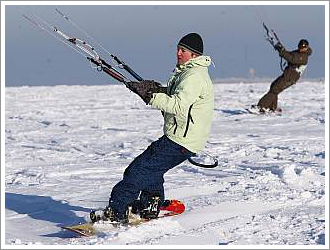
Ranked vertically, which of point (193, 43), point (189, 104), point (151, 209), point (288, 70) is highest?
point (288, 70)

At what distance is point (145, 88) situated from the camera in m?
5.28

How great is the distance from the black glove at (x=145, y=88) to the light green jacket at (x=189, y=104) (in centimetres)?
8

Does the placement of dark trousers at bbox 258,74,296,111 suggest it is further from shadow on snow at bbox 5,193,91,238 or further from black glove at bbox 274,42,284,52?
shadow on snow at bbox 5,193,91,238

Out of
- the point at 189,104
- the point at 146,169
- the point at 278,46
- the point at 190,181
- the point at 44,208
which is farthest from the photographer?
the point at 278,46

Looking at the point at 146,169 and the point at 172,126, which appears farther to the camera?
the point at 146,169

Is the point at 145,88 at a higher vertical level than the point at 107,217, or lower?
higher

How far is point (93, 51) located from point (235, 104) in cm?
1275

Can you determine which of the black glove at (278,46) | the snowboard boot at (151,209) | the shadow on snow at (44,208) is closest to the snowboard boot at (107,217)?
the snowboard boot at (151,209)

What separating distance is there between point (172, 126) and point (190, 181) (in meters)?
2.09

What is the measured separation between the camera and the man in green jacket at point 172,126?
17.2ft

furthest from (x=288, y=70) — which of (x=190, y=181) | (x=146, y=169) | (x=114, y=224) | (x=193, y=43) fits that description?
(x=114, y=224)

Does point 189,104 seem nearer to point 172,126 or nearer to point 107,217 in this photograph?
point 172,126

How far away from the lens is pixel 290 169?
24.3 feet

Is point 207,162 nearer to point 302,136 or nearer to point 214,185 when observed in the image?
point 214,185
